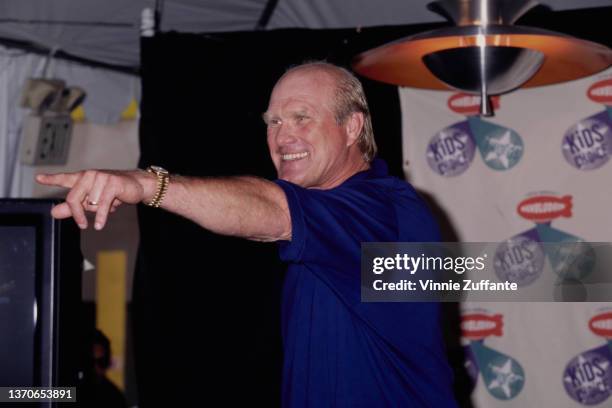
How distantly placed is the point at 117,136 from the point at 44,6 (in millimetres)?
1488

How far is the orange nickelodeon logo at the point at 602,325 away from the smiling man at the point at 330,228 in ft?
5.23

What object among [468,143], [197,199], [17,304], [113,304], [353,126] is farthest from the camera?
[113,304]

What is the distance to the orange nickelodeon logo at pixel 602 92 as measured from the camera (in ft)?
9.86

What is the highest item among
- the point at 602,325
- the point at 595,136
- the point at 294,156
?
the point at 595,136

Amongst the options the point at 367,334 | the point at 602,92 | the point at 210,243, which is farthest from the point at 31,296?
the point at 602,92

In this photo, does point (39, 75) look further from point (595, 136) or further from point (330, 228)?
point (330, 228)

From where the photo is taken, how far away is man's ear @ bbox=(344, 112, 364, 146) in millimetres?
1717

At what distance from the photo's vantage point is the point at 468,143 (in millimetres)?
3252

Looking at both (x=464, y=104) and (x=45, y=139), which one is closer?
(x=464, y=104)

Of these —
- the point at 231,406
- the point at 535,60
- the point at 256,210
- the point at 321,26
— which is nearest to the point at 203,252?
the point at 231,406

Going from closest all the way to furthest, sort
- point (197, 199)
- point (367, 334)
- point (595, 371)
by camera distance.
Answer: point (197, 199)
point (367, 334)
point (595, 371)

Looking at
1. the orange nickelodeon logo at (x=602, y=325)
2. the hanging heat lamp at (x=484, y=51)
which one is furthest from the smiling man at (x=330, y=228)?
the orange nickelodeon logo at (x=602, y=325)

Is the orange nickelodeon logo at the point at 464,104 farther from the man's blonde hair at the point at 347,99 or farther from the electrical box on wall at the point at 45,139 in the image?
the electrical box on wall at the point at 45,139

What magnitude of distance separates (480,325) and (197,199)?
2.25 meters
